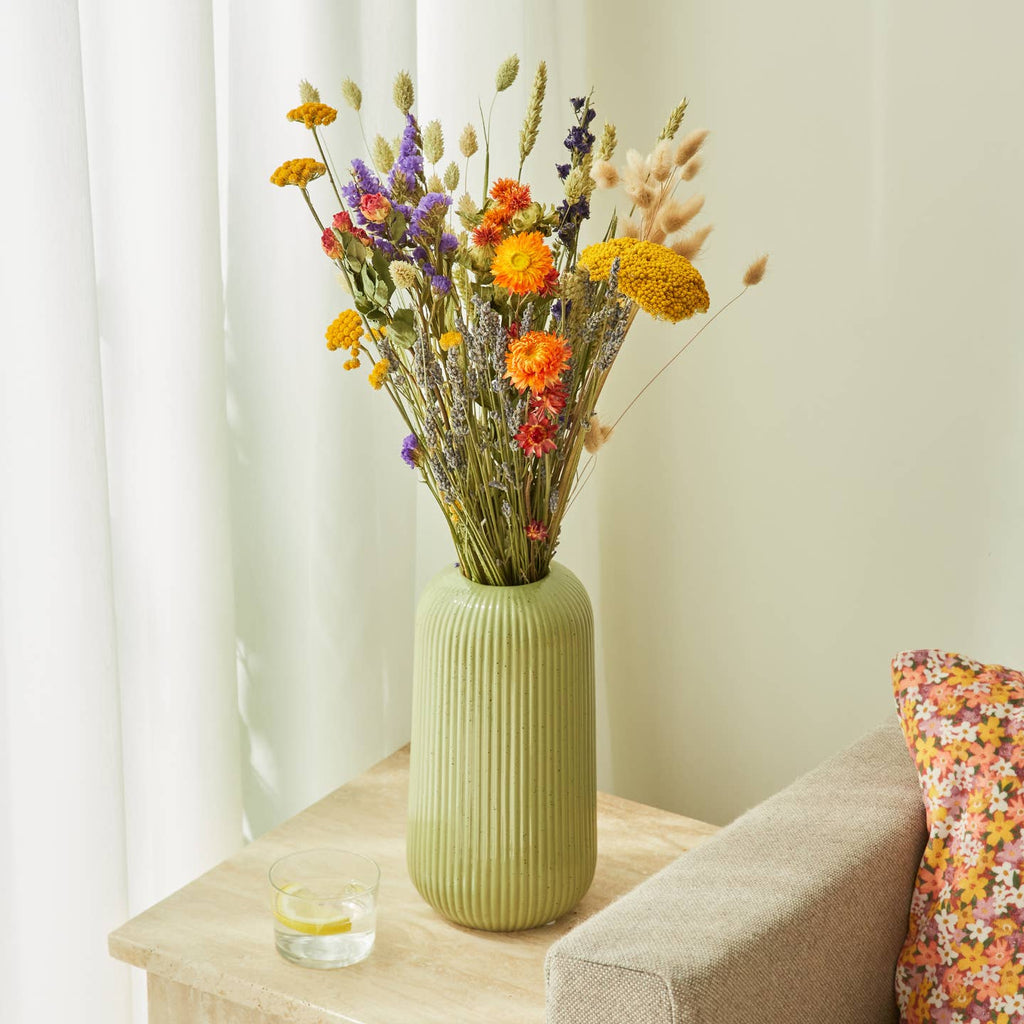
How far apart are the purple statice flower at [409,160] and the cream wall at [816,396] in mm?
682

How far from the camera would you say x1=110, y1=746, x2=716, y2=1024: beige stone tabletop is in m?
1.11

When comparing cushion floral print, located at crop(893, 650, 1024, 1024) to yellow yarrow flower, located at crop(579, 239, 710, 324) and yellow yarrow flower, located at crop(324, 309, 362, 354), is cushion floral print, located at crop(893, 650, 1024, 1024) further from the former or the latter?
yellow yarrow flower, located at crop(324, 309, 362, 354)

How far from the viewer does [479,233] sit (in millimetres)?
1042

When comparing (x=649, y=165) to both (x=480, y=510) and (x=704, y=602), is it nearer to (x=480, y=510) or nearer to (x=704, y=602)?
(x=480, y=510)

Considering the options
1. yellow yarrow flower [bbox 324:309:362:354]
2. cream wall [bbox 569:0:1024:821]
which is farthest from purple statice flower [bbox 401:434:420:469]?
cream wall [bbox 569:0:1024:821]

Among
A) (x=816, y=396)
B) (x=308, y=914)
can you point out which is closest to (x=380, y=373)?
(x=308, y=914)

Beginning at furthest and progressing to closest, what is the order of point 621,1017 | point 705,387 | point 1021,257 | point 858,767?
point 705,387 → point 1021,257 → point 858,767 → point 621,1017

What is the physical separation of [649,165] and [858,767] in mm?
580

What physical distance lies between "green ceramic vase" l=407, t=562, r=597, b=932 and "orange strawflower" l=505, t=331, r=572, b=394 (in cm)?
22

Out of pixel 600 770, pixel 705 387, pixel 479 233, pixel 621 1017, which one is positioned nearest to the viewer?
pixel 621 1017

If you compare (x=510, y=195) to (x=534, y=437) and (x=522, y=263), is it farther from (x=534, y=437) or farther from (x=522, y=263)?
(x=534, y=437)

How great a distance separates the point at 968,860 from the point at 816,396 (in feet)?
2.35

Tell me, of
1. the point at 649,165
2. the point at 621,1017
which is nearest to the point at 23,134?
the point at 649,165

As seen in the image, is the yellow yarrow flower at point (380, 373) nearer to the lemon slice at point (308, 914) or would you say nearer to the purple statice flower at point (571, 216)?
the purple statice flower at point (571, 216)
